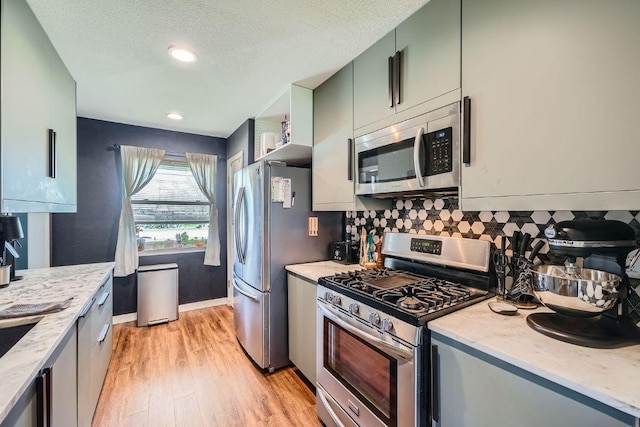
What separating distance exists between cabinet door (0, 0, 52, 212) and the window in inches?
78.1

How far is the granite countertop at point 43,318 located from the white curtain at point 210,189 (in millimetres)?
1418

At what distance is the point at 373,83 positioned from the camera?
1729 mm

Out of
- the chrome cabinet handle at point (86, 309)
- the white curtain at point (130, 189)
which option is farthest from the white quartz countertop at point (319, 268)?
the white curtain at point (130, 189)

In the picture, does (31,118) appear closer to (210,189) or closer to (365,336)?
(365,336)

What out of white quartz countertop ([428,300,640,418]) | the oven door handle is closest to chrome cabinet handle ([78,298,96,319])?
the oven door handle

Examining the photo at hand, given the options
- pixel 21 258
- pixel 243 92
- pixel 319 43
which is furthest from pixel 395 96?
pixel 21 258

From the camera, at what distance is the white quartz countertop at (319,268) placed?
197 cm

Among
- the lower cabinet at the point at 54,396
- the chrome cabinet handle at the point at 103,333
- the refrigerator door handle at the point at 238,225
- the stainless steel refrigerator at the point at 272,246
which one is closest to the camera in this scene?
the lower cabinet at the point at 54,396

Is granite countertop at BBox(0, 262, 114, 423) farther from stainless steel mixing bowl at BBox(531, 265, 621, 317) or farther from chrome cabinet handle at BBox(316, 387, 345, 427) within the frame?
stainless steel mixing bowl at BBox(531, 265, 621, 317)

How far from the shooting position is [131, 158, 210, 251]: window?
3.46 metres

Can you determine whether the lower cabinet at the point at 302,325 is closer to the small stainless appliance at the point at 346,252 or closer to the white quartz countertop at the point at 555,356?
the small stainless appliance at the point at 346,252

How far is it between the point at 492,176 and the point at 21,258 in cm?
352

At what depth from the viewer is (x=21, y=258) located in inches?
92.5

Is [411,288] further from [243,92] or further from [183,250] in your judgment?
[183,250]
